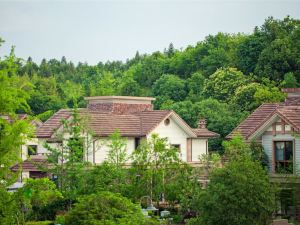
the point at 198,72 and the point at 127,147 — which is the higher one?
the point at 198,72

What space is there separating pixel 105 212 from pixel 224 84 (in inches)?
1788

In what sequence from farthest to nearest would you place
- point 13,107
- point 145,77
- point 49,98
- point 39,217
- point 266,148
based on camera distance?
1. point 145,77
2. point 49,98
3. point 266,148
4. point 39,217
5. point 13,107

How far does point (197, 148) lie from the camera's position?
156ft

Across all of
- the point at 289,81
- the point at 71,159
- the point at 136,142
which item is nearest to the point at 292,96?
the point at 136,142

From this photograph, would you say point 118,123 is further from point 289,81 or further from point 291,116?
point 289,81

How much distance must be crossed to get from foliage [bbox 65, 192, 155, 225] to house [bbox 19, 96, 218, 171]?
14255 millimetres

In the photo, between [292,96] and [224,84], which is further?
[224,84]

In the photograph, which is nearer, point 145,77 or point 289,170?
point 289,170

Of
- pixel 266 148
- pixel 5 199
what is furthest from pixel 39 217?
pixel 5 199

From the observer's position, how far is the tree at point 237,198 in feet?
97.8

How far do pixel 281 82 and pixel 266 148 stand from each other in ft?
97.1

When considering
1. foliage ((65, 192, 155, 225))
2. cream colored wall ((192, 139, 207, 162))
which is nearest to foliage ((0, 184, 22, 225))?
foliage ((65, 192, 155, 225))

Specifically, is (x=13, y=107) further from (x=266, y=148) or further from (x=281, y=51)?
(x=281, y=51)

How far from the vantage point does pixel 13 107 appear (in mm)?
22328
